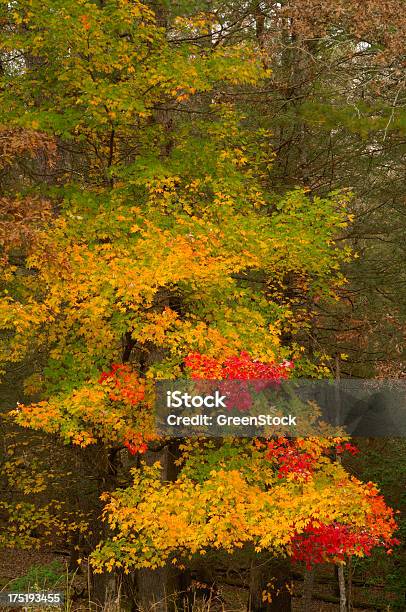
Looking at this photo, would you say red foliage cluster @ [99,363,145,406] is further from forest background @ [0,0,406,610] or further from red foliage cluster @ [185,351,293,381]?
red foliage cluster @ [185,351,293,381]

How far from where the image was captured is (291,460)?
13031 millimetres

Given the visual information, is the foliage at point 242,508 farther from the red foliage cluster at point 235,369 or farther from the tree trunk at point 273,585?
the tree trunk at point 273,585

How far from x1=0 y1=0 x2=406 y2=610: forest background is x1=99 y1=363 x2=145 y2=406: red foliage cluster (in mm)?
60

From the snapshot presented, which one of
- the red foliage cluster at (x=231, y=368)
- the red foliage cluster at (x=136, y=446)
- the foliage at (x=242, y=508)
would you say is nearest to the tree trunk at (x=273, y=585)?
the foliage at (x=242, y=508)

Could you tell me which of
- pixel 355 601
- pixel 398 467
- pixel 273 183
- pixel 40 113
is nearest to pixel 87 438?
pixel 40 113

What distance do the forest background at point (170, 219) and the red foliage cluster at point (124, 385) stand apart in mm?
60

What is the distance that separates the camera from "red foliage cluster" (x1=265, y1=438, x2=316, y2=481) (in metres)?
12.4

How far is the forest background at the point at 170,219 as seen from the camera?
12039mm

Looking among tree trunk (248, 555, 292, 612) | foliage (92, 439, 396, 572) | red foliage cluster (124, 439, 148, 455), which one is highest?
red foliage cluster (124, 439, 148, 455)

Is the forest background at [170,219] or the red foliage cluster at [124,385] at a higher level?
the forest background at [170,219]

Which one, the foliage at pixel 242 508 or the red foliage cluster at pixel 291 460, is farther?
the red foliage cluster at pixel 291 460

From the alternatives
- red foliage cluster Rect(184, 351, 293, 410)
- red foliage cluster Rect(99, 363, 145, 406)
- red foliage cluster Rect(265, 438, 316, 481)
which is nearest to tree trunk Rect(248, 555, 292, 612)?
red foliage cluster Rect(265, 438, 316, 481)

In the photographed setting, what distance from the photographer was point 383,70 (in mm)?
11867

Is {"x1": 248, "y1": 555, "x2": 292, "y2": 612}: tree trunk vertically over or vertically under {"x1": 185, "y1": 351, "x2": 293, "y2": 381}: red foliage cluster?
under
